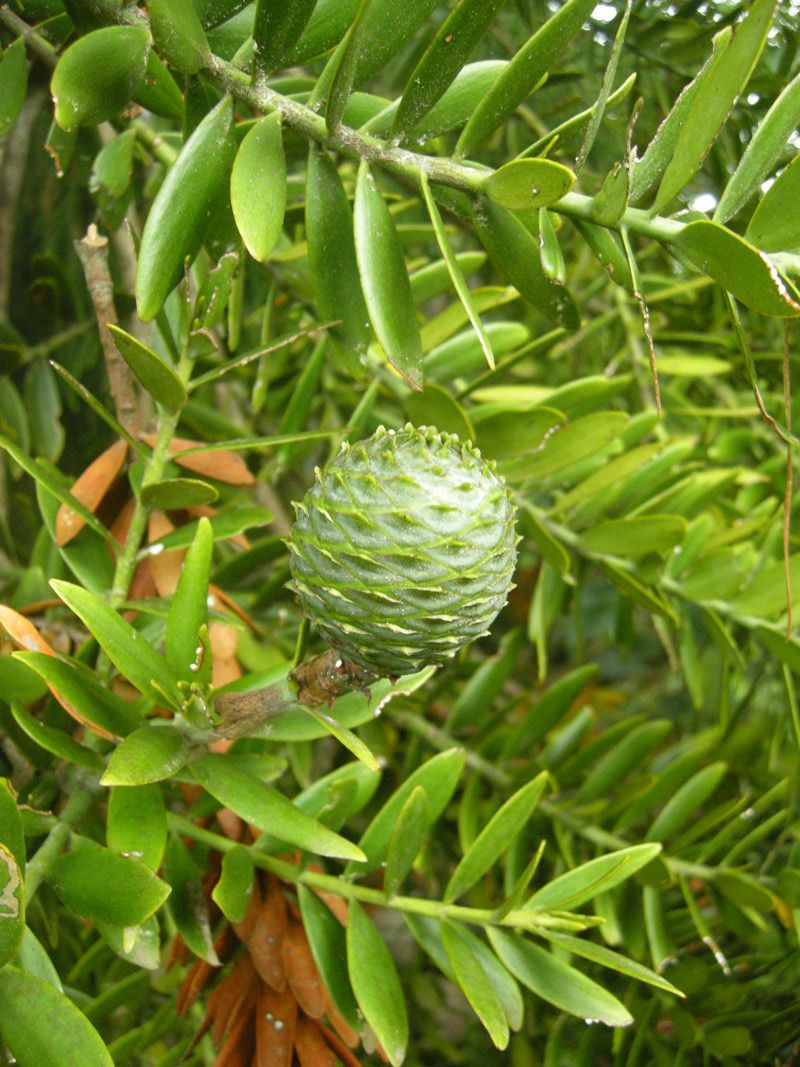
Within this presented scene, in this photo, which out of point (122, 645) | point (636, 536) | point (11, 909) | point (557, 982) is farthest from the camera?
point (636, 536)

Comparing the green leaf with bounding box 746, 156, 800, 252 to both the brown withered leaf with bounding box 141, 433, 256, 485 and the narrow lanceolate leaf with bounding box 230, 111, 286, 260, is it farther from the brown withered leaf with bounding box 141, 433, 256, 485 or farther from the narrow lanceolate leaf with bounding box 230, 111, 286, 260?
the brown withered leaf with bounding box 141, 433, 256, 485

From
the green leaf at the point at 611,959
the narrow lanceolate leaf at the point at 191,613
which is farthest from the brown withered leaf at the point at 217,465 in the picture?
the green leaf at the point at 611,959

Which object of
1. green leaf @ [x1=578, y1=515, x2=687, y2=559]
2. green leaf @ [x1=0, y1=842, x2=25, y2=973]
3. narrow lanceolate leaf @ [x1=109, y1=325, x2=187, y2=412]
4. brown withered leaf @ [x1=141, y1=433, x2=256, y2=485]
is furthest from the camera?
green leaf @ [x1=578, y1=515, x2=687, y2=559]

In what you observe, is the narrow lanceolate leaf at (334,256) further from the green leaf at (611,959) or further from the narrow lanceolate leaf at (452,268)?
the green leaf at (611,959)

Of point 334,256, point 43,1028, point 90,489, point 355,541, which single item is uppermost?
point 334,256

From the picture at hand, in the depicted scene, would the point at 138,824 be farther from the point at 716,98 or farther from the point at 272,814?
the point at 716,98

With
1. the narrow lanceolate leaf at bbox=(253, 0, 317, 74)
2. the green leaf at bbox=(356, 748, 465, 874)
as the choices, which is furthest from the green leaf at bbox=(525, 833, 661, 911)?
the narrow lanceolate leaf at bbox=(253, 0, 317, 74)

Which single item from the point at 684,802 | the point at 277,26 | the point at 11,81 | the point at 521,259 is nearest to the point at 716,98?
the point at 521,259
